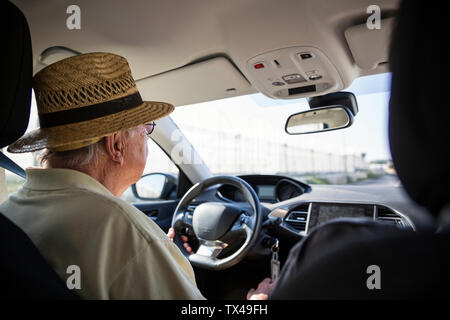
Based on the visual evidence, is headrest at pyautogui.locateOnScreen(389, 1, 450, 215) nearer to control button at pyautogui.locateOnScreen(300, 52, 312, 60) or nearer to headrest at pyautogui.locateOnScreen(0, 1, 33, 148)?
headrest at pyautogui.locateOnScreen(0, 1, 33, 148)

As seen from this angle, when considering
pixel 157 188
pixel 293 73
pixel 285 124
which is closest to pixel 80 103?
pixel 293 73

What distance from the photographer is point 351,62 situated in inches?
89.9

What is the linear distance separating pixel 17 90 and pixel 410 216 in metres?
2.68

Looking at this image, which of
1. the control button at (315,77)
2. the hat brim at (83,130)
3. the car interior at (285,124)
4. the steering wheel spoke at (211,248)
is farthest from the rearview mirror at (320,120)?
the hat brim at (83,130)

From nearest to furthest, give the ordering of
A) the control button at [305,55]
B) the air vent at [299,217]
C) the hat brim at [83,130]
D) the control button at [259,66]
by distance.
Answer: the hat brim at [83,130] → the control button at [305,55] → the control button at [259,66] → the air vent at [299,217]

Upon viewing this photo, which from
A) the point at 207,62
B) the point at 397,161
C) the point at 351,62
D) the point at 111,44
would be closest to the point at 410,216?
the point at 351,62

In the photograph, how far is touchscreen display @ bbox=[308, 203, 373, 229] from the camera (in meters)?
2.88

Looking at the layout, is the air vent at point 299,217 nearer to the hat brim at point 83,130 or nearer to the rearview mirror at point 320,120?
the rearview mirror at point 320,120

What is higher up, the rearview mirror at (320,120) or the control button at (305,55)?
the control button at (305,55)

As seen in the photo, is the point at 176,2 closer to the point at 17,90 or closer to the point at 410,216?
the point at 17,90

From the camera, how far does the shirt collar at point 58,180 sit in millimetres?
1234

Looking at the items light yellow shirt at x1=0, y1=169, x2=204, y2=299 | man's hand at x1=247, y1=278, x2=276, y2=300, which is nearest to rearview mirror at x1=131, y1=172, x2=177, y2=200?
man's hand at x1=247, y1=278, x2=276, y2=300

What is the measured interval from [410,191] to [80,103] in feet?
4.19

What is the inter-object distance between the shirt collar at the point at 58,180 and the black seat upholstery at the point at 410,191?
88cm
